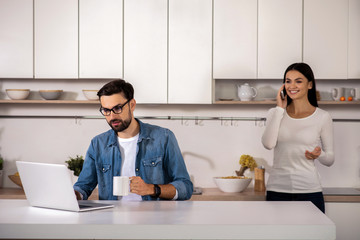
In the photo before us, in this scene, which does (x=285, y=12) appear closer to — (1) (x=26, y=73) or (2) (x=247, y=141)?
(2) (x=247, y=141)

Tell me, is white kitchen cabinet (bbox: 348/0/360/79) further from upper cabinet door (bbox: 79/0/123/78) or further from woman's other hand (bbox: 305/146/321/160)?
upper cabinet door (bbox: 79/0/123/78)

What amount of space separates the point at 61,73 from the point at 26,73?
290 mm

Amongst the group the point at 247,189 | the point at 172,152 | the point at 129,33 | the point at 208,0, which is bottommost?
the point at 247,189

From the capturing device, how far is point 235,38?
400 cm

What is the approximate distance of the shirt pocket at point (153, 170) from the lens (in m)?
2.62

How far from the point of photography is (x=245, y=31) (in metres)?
4.00

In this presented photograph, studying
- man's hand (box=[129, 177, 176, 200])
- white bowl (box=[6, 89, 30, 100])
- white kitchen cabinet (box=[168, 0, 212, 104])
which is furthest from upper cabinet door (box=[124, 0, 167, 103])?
man's hand (box=[129, 177, 176, 200])

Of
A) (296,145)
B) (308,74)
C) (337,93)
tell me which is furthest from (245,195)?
(337,93)

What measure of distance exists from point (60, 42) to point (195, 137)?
135cm

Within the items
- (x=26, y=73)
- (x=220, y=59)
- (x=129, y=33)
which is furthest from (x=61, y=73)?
(x=220, y=59)

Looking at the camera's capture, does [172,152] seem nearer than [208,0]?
Yes

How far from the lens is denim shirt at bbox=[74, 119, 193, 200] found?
8.60 ft

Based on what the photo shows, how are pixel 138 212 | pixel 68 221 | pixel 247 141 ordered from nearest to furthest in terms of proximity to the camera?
1. pixel 68 221
2. pixel 138 212
3. pixel 247 141

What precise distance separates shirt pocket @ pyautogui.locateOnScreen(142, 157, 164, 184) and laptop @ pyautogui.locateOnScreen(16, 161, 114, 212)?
374 mm
